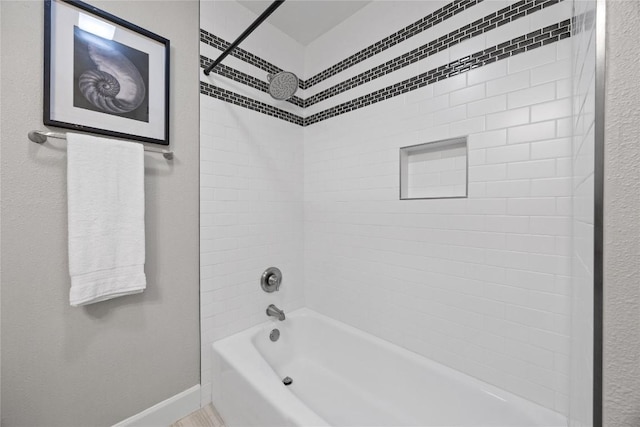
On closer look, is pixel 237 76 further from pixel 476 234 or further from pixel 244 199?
pixel 476 234

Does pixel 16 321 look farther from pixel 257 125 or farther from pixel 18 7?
pixel 257 125

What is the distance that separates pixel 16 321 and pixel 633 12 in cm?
191

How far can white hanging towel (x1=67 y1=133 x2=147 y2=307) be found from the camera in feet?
3.39

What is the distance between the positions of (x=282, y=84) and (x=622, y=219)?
1.67 m

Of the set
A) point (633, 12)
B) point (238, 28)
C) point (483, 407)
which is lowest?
point (483, 407)

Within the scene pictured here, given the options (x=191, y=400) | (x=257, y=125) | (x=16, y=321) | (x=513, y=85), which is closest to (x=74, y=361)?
(x=16, y=321)

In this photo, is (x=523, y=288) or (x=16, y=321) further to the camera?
(x=523, y=288)

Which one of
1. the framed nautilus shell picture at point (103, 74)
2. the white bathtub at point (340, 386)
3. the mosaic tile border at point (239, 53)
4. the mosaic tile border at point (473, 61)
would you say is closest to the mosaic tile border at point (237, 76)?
the mosaic tile border at point (239, 53)

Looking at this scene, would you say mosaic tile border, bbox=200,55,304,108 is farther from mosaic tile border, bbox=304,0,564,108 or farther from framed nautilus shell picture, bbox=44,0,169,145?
mosaic tile border, bbox=304,0,564,108

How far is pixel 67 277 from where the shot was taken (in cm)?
108

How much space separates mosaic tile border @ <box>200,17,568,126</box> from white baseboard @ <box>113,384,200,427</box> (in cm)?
179

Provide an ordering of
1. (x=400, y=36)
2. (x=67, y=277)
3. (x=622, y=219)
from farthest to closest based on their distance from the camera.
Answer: (x=400, y=36) → (x=67, y=277) → (x=622, y=219)

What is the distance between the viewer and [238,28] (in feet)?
5.46

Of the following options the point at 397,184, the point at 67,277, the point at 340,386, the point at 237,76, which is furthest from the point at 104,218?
the point at 340,386
